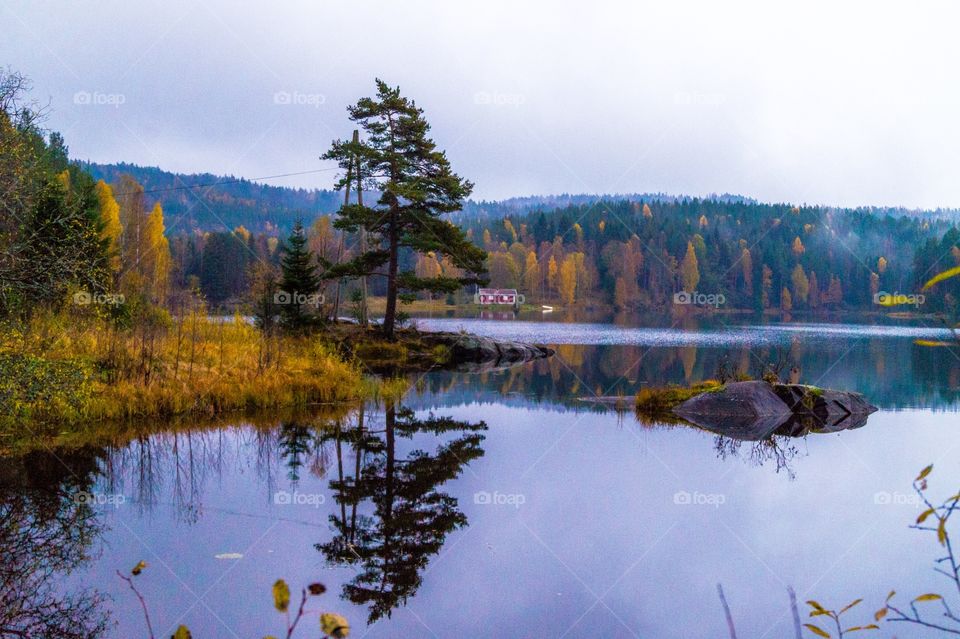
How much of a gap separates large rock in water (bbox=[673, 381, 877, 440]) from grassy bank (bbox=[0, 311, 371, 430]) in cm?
740

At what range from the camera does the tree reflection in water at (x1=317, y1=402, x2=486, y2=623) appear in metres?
6.25

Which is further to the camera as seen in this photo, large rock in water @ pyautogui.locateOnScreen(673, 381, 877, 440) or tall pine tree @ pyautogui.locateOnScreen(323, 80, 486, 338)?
tall pine tree @ pyautogui.locateOnScreen(323, 80, 486, 338)

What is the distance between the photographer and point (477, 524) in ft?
25.7

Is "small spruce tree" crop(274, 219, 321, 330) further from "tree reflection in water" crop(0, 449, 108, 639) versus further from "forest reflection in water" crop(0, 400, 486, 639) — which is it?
"tree reflection in water" crop(0, 449, 108, 639)

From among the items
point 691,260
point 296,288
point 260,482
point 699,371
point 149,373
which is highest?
point 691,260

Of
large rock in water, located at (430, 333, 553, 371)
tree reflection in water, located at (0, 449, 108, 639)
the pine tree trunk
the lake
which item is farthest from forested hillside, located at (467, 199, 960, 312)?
tree reflection in water, located at (0, 449, 108, 639)

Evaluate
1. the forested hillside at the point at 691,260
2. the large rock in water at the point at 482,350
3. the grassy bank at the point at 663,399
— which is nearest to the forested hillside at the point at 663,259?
the forested hillside at the point at 691,260

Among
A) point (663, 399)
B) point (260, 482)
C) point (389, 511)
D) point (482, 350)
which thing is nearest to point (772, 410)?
point (663, 399)

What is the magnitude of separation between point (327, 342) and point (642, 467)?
14719 millimetres

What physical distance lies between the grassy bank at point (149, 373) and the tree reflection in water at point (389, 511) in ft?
9.85

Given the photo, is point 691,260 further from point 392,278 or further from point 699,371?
point 392,278

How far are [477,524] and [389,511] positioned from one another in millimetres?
963

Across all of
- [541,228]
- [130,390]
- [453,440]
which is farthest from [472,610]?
[541,228]

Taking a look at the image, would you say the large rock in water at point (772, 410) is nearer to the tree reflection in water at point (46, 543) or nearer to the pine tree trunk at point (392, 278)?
the tree reflection in water at point (46, 543)
